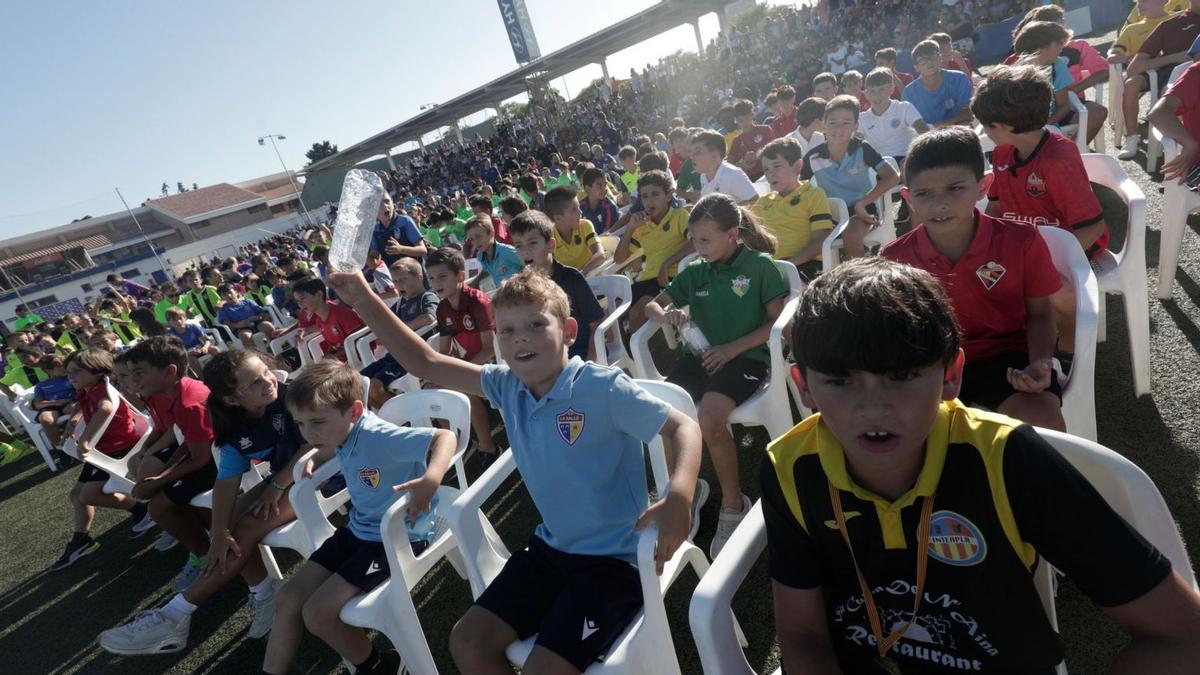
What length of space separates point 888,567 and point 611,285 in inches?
130

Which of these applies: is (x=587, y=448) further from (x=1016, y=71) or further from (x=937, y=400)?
(x=1016, y=71)

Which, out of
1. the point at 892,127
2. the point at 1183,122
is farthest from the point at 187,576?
the point at 892,127

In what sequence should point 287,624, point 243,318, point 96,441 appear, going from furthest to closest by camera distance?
point 243,318 < point 96,441 < point 287,624

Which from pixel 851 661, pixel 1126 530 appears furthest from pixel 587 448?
pixel 1126 530

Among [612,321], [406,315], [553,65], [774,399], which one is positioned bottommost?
[774,399]

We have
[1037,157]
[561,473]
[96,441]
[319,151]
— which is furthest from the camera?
[319,151]

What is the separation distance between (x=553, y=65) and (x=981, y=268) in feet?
89.6

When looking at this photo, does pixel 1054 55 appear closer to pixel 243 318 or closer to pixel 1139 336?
pixel 1139 336

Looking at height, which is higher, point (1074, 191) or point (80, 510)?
point (1074, 191)

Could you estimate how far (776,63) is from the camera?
20500 millimetres

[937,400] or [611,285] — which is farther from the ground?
[937,400]

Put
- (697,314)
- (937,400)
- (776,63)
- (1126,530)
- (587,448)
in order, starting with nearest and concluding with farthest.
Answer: (1126,530) → (937,400) → (587,448) → (697,314) → (776,63)

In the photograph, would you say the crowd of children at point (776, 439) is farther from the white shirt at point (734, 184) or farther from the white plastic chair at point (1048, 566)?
the white plastic chair at point (1048, 566)

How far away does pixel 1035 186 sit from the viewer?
2.61 m
